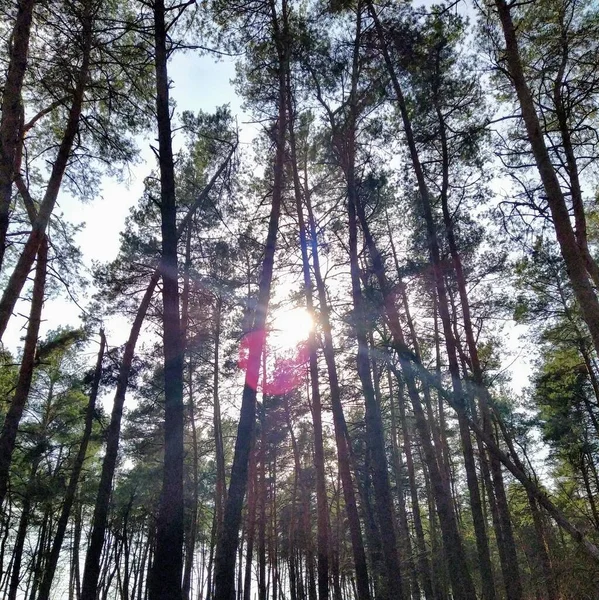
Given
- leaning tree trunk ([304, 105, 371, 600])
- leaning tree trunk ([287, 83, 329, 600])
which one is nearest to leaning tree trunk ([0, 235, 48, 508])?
leaning tree trunk ([287, 83, 329, 600])

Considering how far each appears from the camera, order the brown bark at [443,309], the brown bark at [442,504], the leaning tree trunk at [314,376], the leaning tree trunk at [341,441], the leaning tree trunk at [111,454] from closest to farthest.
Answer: the brown bark at [442,504]
the brown bark at [443,309]
the leaning tree trunk at [341,441]
the leaning tree trunk at [111,454]
the leaning tree trunk at [314,376]

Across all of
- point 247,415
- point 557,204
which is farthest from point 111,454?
point 557,204

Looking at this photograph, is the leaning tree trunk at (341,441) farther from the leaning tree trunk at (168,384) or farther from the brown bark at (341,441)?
the leaning tree trunk at (168,384)

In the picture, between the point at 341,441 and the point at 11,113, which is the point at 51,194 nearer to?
the point at 11,113

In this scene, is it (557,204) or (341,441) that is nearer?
(557,204)

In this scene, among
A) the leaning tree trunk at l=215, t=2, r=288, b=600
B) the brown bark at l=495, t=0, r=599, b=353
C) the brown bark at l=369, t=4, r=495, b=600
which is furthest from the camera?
the brown bark at l=369, t=4, r=495, b=600

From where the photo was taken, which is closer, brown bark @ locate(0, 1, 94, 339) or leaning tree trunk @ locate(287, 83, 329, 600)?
brown bark @ locate(0, 1, 94, 339)

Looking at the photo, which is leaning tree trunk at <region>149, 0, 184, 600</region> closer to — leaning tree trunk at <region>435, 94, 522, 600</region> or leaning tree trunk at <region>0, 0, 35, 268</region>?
leaning tree trunk at <region>0, 0, 35, 268</region>

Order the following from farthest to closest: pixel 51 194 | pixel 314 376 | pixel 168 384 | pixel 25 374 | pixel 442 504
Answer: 1. pixel 314 376
2. pixel 442 504
3. pixel 25 374
4. pixel 51 194
5. pixel 168 384

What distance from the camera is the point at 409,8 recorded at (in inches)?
368

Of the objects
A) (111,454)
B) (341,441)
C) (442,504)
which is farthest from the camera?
(111,454)

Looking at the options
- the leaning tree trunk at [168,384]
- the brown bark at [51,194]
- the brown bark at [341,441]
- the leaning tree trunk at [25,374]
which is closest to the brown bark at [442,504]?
the brown bark at [341,441]

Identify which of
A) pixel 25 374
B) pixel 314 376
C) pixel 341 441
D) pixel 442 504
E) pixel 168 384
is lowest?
pixel 442 504

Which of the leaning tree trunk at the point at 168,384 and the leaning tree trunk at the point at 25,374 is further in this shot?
the leaning tree trunk at the point at 25,374
